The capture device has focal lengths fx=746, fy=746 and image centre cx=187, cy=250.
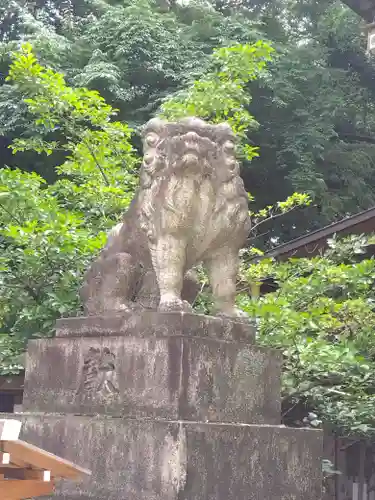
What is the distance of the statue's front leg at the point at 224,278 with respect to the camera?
4602mm

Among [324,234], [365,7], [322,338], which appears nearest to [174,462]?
[322,338]

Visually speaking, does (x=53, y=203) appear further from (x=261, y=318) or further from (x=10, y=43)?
(x=10, y=43)

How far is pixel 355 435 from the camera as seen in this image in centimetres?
615

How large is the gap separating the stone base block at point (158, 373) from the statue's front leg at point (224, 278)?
139mm

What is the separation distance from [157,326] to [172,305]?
5.8 inches

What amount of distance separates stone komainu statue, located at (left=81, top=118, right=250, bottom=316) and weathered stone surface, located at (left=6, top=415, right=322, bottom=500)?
2.39 ft

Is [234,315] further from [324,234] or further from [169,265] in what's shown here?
[324,234]

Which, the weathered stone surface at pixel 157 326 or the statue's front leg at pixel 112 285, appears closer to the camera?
the weathered stone surface at pixel 157 326

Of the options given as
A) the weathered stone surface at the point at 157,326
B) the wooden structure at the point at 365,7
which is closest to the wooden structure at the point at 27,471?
the weathered stone surface at the point at 157,326

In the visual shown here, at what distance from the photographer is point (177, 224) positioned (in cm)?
437

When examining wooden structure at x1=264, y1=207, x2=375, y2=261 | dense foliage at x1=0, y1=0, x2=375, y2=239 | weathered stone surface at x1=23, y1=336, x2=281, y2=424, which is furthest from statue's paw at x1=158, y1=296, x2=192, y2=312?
dense foliage at x1=0, y1=0, x2=375, y2=239

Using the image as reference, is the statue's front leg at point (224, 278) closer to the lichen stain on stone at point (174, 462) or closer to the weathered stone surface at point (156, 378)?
the weathered stone surface at point (156, 378)

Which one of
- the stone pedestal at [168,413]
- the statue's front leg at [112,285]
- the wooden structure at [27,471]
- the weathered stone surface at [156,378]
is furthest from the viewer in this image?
the statue's front leg at [112,285]

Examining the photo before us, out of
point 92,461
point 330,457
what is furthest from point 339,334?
point 92,461
